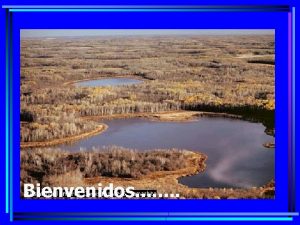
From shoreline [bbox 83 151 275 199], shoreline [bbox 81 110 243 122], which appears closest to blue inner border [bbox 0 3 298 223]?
shoreline [bbox 83 151 275 199]

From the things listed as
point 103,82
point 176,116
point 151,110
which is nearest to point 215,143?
point 176,116

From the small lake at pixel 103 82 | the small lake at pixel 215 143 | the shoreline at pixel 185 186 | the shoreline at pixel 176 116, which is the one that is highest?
the small lake at pixel 103 82

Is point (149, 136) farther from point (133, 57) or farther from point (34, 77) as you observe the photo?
point (34, 77)

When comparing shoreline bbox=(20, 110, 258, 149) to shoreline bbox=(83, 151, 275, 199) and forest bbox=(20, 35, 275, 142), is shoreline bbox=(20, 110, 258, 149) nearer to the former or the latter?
forest bbox=(20, 35, 275, 142)

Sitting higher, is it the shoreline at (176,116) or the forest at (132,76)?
the forest at (132,76)

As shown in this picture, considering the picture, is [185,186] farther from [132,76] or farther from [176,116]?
[132,76]
